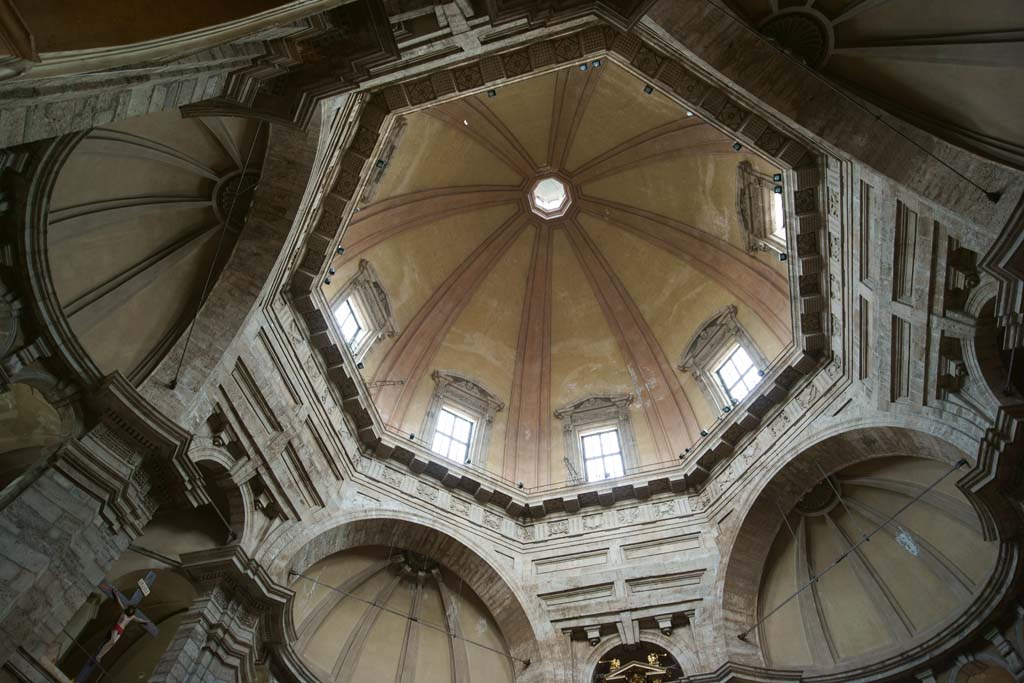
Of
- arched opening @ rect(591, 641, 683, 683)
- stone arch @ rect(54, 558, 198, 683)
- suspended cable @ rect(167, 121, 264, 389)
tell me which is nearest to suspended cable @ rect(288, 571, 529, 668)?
arched opening @ rect(591, 641, 683, 683)

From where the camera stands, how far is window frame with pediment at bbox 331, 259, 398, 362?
51.9ft

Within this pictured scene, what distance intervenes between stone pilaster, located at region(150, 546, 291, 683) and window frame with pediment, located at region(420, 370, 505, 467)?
6.66 m

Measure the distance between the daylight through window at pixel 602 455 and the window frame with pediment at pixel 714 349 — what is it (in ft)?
8.22

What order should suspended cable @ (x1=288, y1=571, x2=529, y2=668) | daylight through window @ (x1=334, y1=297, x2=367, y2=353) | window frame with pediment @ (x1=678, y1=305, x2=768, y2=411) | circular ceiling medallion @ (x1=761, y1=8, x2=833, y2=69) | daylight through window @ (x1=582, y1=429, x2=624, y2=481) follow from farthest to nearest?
daylight through window @ (x1=582, y1=429, x2=624, y2=481), window frame with pediment @ (x1=678, y1=305, x2=768, y2=411), daylight through window @ (x1=334, y1=297, x2=367, y2=353), suspended cable @ (x1=288, y1=571, x2=529, y2=668), circular ceiling medallion @ (x1=761, y1=8, x2=833, y2=69)

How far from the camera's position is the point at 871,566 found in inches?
505

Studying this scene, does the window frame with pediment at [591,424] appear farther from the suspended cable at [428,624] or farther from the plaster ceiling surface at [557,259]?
the suspended cable at [428,624]

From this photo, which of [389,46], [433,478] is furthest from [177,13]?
[433,478]

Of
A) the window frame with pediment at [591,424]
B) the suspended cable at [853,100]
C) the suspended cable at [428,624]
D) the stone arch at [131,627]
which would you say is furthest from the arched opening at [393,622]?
the suspended cable at [853,100]

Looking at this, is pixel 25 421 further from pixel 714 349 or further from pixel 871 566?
pixel 871 566

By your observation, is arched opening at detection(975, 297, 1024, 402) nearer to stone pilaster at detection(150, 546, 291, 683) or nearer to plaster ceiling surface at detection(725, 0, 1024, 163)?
plaster ceiling surface at detection(725, 0, 1024, 163)

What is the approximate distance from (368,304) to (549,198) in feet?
23.7

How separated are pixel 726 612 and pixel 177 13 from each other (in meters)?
12.5

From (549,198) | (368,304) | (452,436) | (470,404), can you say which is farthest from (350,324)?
(549,198)

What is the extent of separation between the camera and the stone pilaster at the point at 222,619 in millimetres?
9070
